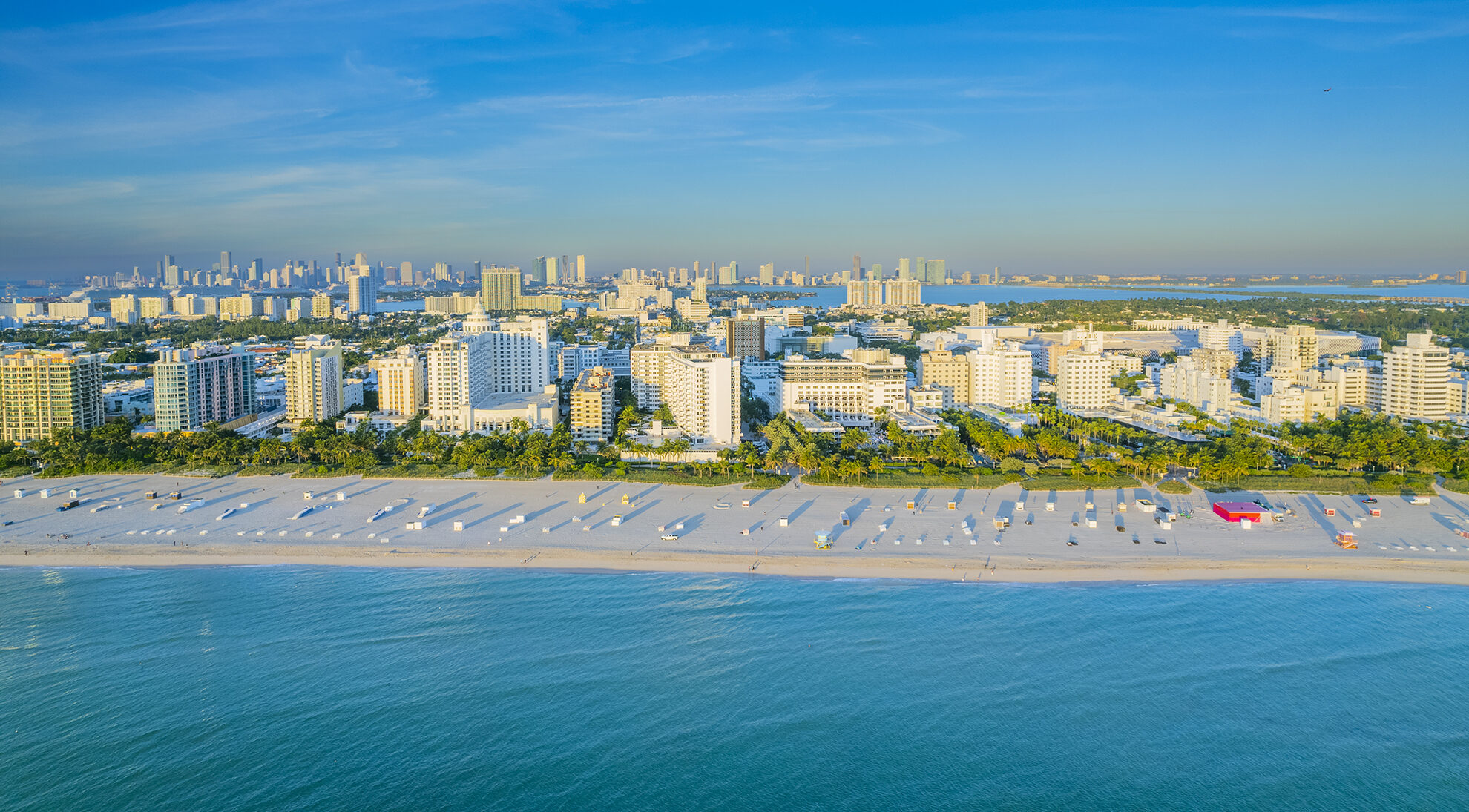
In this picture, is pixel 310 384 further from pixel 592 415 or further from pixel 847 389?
pixel 847 389

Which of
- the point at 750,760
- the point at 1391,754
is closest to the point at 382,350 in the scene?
the point at 750,760

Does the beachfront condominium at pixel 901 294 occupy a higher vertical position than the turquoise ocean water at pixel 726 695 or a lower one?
higher

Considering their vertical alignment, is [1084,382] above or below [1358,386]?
above

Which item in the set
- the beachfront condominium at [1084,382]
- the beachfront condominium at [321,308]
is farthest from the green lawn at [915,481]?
the beachfront condominium at [321,308]

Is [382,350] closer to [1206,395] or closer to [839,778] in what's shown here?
[1206,395]

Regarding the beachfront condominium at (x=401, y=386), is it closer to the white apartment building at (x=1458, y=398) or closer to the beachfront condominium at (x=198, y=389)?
the beachfront condominium at (x=198, y=389)

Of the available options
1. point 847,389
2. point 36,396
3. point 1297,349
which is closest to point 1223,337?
point 1297,349
